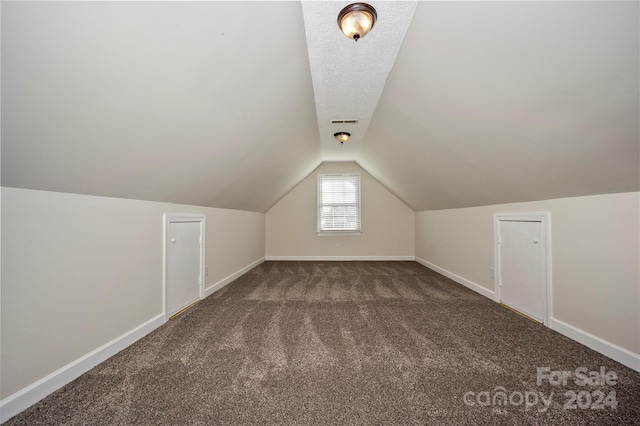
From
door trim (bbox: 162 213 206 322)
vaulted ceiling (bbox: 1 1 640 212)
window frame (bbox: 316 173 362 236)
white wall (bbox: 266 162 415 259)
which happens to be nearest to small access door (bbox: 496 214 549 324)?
vaulted ceiling (bbox: 1 1 640 212)

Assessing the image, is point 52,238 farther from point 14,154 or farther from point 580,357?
point 580,357

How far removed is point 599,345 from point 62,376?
397 centimetres

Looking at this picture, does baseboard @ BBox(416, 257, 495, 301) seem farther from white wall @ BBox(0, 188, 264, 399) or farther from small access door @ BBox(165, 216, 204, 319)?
white wall @ BBox(0, 188, 264, 399)

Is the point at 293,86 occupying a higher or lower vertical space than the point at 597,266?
higher

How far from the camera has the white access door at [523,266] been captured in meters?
2.56

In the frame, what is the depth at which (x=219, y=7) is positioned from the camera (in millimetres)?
1263

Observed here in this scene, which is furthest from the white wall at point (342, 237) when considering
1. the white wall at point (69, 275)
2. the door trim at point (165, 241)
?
the white wall at point (69, 275)

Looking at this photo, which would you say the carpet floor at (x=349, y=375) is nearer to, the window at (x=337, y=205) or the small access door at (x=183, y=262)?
the small access door at (x=183, y=262)

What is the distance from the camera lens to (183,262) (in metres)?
2.94

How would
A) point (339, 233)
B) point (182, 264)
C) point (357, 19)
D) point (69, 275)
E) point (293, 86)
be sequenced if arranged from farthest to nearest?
point (339, 233) → point (182, 264) → point (293, 86) → point (69, 275) → point (357, 19)

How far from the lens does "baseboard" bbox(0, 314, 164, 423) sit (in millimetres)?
1339

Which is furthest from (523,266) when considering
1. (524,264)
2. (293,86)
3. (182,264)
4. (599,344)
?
(182,264)

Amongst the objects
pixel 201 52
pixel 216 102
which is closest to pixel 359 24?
pixel 201 52

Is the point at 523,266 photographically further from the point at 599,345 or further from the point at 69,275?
the point at 69,275
